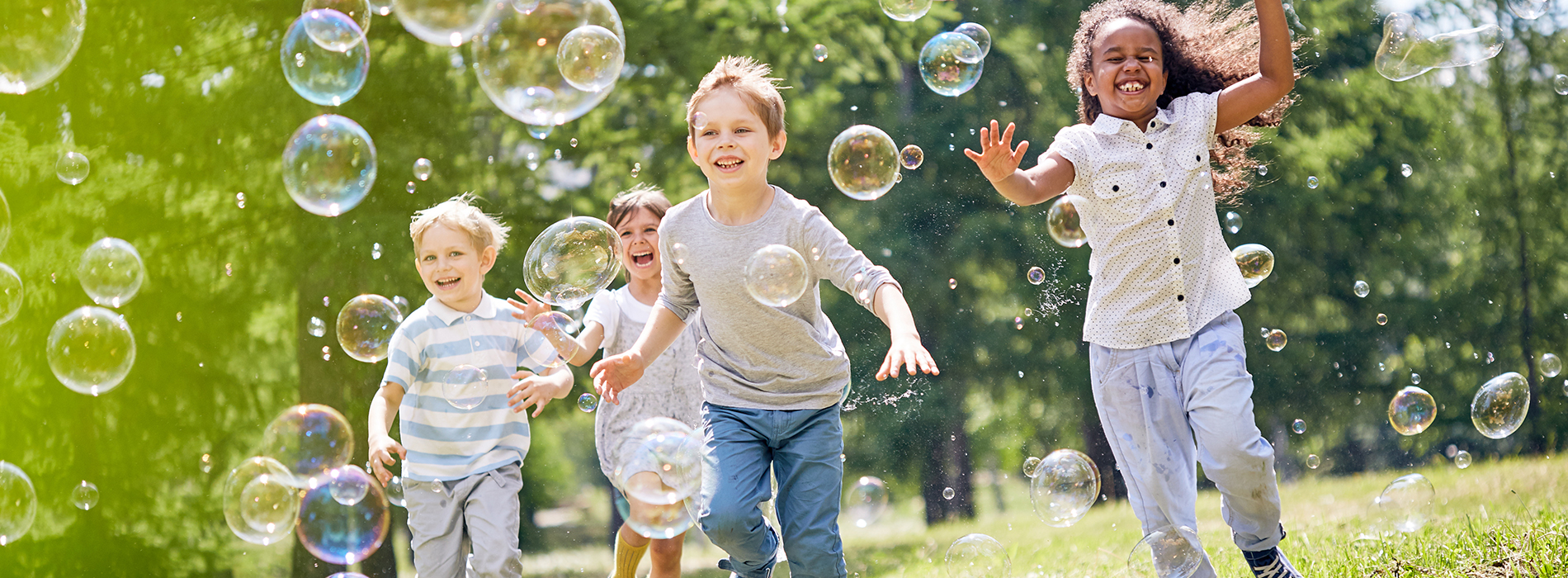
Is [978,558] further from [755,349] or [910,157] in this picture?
[910,157]

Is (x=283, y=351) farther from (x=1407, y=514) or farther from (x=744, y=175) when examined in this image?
(x=1407, y=514)

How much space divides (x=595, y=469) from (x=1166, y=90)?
17.3 ft

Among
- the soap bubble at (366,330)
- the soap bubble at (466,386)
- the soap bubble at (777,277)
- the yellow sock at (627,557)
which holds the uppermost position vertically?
the soap bubble at (777,277)

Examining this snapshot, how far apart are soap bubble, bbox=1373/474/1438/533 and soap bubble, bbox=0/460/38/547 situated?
5364 mm

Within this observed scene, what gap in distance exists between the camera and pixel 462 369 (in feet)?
10.6

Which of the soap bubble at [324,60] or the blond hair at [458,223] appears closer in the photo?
the blond hair at [458,223]

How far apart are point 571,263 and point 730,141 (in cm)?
68

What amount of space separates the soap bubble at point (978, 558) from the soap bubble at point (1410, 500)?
1439 mm

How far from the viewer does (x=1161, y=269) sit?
9.84ft

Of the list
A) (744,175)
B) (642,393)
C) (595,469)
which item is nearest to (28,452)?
(595,469)

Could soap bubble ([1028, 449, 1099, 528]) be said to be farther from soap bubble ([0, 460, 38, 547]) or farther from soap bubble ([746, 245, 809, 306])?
soap bubble ([0, 460, 38, 547])

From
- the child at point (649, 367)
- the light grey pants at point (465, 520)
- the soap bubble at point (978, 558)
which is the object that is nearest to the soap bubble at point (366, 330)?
the child at point (649, 367)

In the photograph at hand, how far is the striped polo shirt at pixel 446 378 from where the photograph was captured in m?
3.26

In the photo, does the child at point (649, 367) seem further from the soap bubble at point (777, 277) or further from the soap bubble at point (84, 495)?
the soap bubble at point (84, 495)
